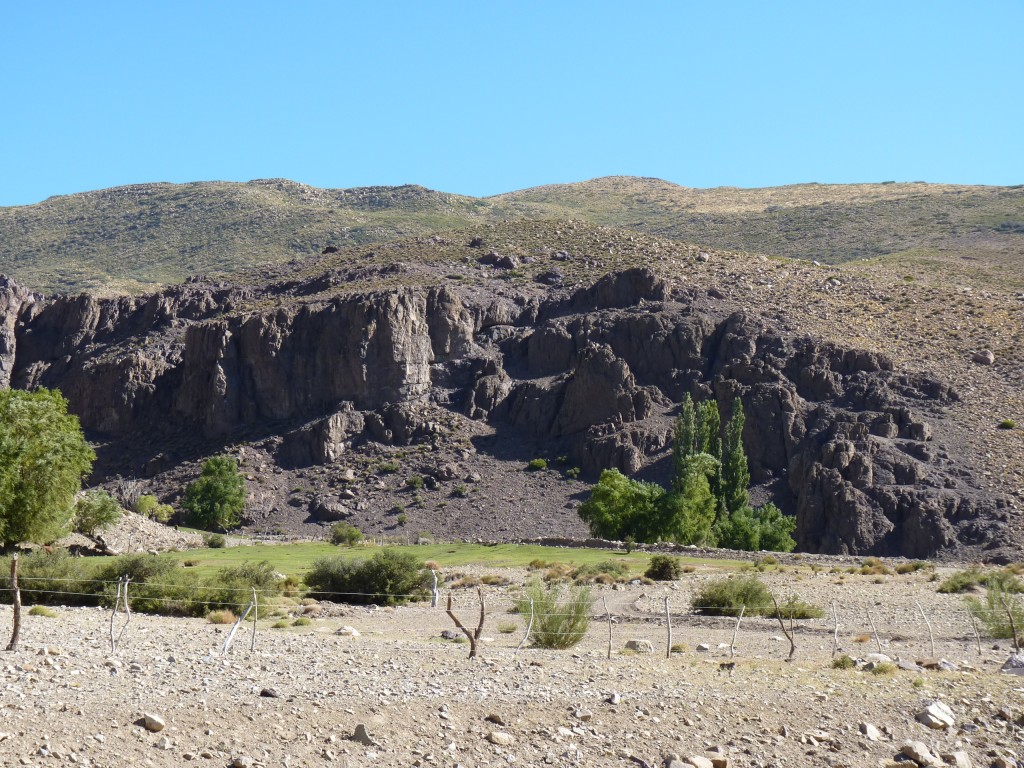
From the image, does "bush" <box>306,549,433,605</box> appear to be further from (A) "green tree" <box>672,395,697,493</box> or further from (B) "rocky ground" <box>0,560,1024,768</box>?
(A) "green tree" <box>672,395,697,493</box>

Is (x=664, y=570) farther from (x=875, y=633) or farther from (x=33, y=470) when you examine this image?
(x=33, y=470)

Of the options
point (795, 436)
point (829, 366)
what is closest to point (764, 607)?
point (795, 436)

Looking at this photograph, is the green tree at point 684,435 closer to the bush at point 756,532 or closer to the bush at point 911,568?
the bush at point 756,532

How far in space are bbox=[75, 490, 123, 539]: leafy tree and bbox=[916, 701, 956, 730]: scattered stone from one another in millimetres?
41680

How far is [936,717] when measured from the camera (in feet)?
67.3

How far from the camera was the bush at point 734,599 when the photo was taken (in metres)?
A: 34.2

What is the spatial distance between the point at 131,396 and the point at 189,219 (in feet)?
291

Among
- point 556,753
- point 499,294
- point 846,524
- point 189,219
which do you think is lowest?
point 846,524

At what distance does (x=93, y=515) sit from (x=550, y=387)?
5312 cm

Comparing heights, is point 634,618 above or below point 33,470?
below

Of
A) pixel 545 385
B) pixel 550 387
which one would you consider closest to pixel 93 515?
pixel 550 387

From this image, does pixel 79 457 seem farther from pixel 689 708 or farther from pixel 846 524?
pixel 846 524

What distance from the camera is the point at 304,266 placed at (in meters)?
137

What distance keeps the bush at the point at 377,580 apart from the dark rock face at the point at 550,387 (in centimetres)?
4683
